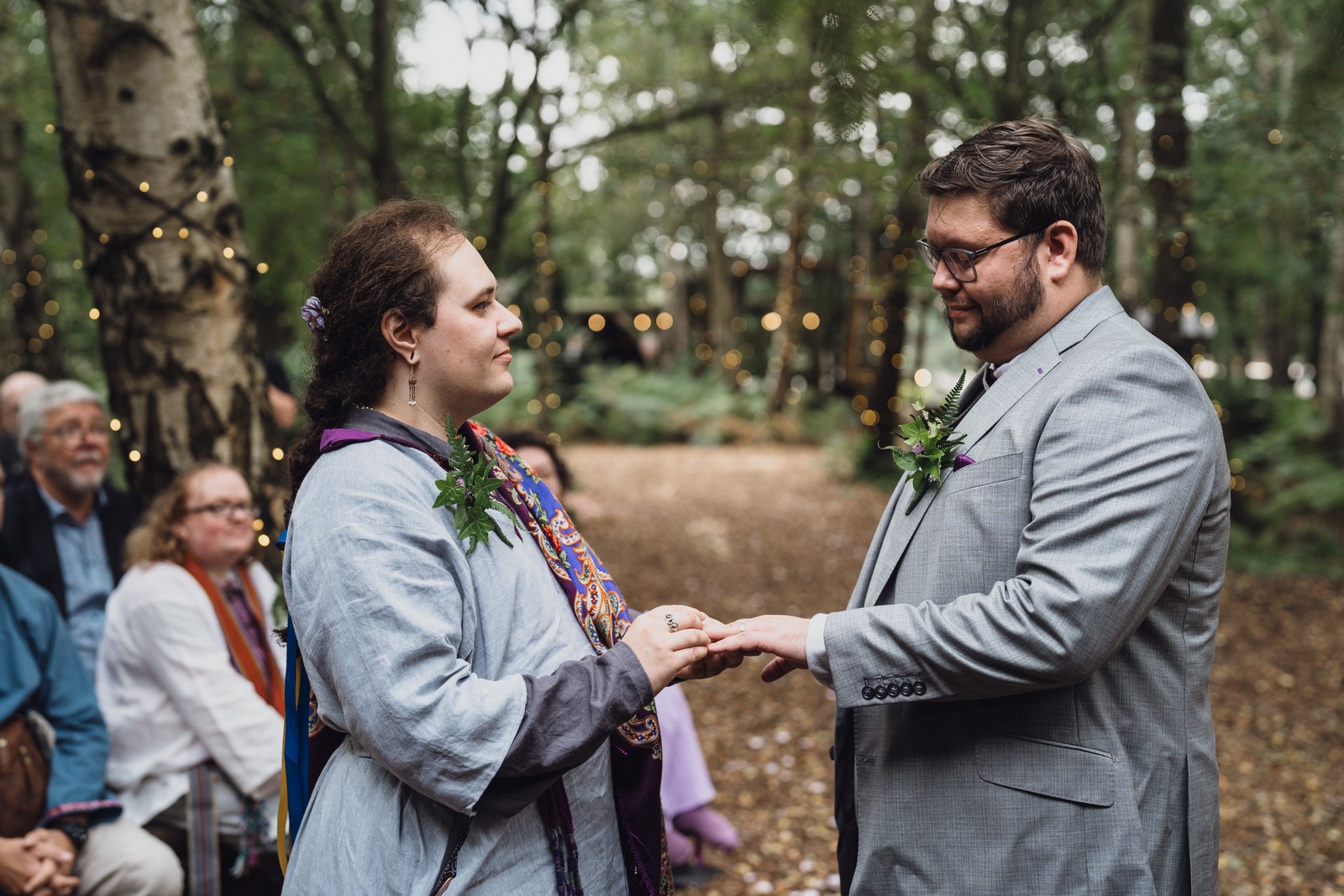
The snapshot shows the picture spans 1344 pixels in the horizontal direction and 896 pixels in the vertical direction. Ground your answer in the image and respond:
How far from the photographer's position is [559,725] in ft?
5.86

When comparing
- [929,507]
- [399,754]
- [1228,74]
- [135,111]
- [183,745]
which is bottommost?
[183,745]

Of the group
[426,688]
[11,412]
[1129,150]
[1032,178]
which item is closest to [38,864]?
[426,688]

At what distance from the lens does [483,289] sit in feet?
6.54

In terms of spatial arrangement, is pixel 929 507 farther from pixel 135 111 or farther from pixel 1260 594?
pixel 1260 594

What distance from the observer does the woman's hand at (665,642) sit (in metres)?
1.91

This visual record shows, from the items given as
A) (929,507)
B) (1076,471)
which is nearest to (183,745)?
(929,507)

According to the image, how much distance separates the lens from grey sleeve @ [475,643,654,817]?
177 centimetres

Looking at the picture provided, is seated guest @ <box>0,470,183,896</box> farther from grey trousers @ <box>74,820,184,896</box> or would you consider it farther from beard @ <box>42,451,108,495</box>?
beard @ <box>42,451,108,495</box>

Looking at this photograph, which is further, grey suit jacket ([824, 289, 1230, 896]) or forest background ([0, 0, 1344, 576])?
forest background ([0, 0, 1344, 576])

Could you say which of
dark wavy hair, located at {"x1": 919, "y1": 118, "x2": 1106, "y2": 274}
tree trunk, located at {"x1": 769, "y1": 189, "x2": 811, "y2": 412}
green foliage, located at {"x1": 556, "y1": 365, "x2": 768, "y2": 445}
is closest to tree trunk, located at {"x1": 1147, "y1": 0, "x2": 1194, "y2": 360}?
dark wavy hair, located at {"x1": 919, "y1": 118, "x2": 1106, "y2": 274}

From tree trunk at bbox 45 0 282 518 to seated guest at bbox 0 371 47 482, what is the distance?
1.65 meters

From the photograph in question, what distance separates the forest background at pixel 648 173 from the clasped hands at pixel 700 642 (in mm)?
1048

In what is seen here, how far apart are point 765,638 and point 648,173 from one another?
909cm

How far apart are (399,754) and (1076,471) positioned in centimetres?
131
